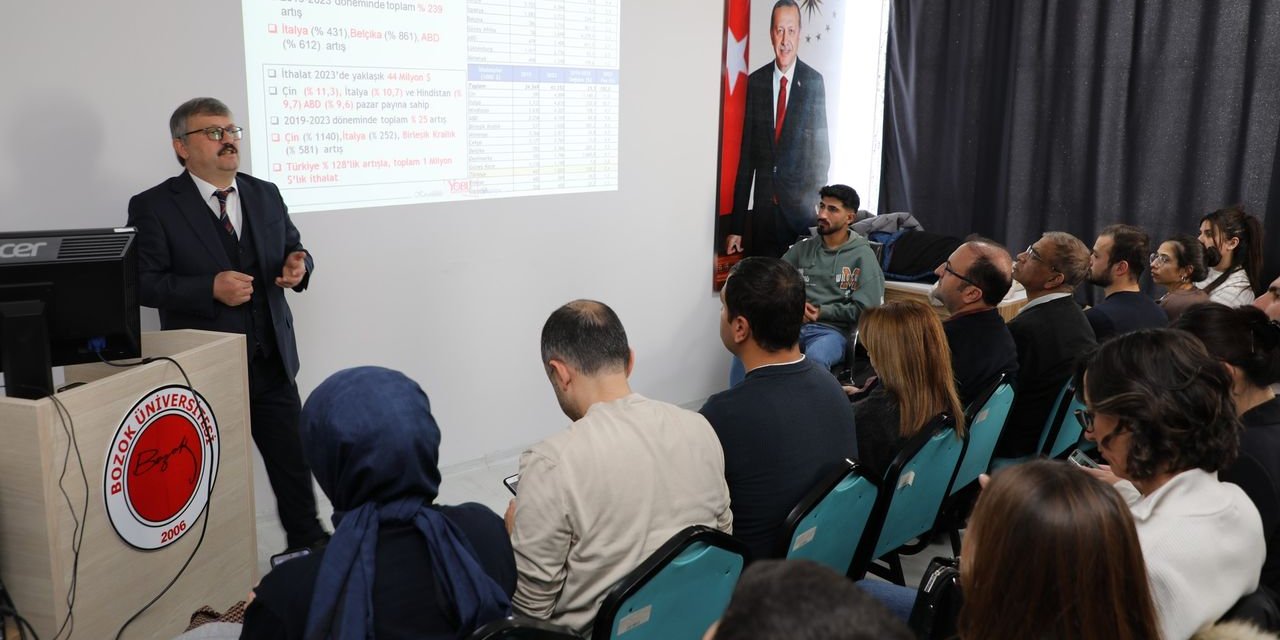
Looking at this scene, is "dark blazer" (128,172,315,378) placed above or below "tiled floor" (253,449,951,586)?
above

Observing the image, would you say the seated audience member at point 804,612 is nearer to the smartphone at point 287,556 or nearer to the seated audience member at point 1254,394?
the smartphone at point 287,556

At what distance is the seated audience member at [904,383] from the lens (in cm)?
245

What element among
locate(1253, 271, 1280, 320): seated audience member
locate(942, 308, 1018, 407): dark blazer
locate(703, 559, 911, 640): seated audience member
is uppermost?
locate(703, 559, 911, 640): seated audience member

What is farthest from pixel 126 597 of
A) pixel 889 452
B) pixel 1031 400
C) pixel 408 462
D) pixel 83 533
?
pixel 1031 400

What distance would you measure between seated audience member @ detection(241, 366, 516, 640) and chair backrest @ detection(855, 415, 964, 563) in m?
1.16

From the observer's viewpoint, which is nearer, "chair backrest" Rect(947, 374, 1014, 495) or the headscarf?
the headscarf

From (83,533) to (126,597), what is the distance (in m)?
0.22

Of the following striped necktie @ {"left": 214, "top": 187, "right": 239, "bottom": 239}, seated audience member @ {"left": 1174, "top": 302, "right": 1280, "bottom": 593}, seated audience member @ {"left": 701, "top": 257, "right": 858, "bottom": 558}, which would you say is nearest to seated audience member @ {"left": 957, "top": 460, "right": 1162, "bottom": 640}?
seated audience member @ {"left": 701, "top": 257, "right": 858, "bottom": 558}

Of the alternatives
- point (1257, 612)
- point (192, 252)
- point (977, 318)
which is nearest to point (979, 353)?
point (977, 318)

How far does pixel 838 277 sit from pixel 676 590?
3068mm

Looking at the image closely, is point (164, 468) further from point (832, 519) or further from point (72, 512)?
point (832, 519)

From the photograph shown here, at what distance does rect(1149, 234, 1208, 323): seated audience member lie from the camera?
155 inches

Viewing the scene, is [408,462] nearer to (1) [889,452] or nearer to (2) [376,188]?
(1) [889,452]

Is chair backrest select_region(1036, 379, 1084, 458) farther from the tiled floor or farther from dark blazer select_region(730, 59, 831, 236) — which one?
dark blazer select_region(730, 59, 831, 236)
